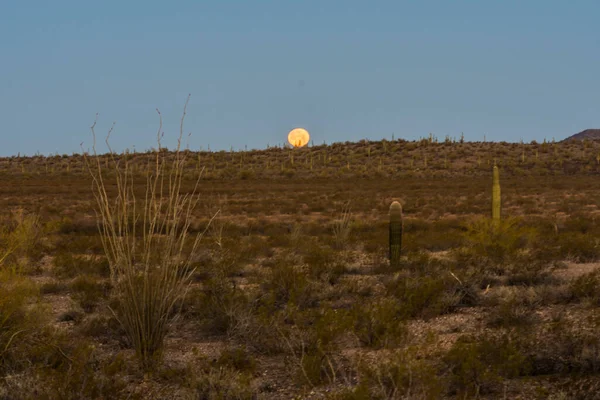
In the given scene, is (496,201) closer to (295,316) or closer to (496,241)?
(496,241)

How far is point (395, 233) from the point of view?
1219cm

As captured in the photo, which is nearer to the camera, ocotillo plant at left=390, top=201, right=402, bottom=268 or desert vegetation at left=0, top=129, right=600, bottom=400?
desert vegetation at left=0, top=129, right=600, bottom=400

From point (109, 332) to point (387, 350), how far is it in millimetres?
3539

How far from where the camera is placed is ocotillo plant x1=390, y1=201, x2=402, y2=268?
39.9 feet

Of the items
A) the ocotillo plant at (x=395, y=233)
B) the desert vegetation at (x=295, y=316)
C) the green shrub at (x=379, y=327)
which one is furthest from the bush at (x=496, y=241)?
the green shrub at (x=379, y=327)

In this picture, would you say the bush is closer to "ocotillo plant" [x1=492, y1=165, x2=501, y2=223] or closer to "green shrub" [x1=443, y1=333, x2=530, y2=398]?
"ocotillo plant" [x1=492, y1=165, x2=501, y2=223]

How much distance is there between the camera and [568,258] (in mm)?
13188

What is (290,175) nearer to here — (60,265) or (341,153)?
(341,153)

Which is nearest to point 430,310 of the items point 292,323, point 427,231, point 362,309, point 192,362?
point 362,309

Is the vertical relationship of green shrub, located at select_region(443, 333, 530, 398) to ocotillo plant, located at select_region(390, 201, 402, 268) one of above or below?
below

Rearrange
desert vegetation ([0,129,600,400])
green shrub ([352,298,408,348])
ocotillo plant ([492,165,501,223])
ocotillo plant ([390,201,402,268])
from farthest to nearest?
ocotillo plant ([492,165,501,223])
ocotillo plant ([390,201,402,268])
green shrub ([352,298,408,348])
desert vegetation ([0,129,600,400])

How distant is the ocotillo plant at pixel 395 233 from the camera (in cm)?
1215

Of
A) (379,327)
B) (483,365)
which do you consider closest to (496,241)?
(379,327)

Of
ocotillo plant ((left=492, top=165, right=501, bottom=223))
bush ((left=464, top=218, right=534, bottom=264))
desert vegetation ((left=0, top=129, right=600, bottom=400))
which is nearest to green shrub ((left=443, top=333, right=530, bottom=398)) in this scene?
desert vegetation ((left=0, top=129, right=600, bottom=400))
